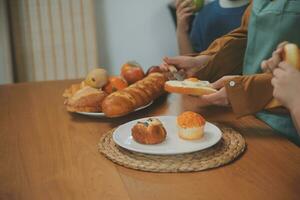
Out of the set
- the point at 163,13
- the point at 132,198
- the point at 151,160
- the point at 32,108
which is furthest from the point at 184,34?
the point at 132,198

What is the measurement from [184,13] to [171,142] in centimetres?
124

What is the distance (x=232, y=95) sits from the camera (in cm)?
99

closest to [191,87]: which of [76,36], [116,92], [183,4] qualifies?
[116,92]

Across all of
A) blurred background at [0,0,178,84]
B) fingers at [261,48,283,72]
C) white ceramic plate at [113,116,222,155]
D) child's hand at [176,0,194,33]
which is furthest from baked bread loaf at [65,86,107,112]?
blurred background at [0,0,178,84]

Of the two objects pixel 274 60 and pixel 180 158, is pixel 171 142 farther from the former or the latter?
pixel 274 60

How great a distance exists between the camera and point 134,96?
108cm

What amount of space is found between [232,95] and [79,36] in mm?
1450

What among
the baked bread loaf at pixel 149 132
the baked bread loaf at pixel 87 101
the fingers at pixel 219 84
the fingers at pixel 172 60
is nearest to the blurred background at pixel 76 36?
the fingers at pixel 172 60

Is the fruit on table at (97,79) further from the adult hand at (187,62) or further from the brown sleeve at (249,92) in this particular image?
the brown sleeve at (249,92)

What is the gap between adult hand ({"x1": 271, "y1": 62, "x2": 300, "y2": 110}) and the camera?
78 cm

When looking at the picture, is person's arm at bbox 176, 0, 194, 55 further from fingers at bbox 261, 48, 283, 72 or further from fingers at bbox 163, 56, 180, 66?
fingers at bbox 261, 48, 283, 72

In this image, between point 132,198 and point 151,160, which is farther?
point 151,160

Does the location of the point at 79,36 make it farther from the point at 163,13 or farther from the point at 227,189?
the point at 227,189

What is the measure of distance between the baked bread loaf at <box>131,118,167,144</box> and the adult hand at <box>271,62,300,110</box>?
22 centimetres
